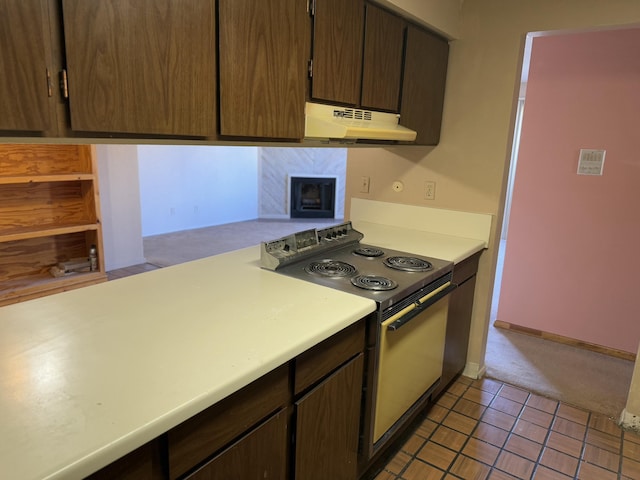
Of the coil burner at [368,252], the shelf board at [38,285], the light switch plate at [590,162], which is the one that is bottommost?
the shelf board at [38,285]

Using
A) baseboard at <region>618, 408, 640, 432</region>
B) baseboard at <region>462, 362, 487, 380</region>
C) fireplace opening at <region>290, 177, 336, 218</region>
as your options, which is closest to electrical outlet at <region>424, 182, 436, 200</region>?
baseboard at <region>462, 362, 487, 380</region>

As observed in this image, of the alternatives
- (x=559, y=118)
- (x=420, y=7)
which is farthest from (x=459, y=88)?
(x=559, y=118)

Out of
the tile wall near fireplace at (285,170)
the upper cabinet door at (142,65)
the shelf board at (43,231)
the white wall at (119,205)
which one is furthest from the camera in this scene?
the tile wall near fireplace at (285,170)

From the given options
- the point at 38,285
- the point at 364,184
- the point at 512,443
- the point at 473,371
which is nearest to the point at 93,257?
the point at 38,285

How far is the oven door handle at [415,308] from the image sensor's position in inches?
63.8

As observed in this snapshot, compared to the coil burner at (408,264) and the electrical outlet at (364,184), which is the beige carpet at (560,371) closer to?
the coil burner at (408,264)

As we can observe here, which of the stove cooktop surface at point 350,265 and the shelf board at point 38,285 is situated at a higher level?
the stove cooktop surface at point 350,265

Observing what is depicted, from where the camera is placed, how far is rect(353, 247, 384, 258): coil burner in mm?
2155

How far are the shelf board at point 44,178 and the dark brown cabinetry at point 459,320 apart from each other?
2658mm

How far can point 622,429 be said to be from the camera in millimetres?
2297

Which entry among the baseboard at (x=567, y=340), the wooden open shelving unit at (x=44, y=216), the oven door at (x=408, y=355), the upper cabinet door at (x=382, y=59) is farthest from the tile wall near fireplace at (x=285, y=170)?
the oven door at (x=408, y=355)

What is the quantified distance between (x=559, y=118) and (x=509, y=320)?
158 cm

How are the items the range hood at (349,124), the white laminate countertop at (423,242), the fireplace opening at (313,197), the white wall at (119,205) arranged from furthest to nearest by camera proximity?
the fireplace opening at (313,197)
the white wall at (119,205)
the white laminate countertop at (423,242)
the range hood at (349,124)

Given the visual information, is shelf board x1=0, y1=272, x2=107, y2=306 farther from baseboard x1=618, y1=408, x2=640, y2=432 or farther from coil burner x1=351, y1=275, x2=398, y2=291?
baseboard x1=618, y1=408, x2=640, y2=432
